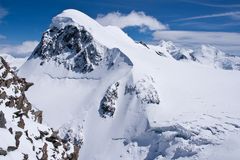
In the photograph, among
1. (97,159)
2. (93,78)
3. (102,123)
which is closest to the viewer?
(97,159)

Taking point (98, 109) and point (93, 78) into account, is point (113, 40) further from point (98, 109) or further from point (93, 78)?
point (98, 109)

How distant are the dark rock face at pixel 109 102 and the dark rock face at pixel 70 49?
20.2 meters

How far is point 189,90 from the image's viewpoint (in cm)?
14238

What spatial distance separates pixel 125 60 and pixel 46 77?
33.1m

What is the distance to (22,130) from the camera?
3906 cm

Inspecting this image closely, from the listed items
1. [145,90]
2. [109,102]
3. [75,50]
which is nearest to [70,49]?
[75,50]

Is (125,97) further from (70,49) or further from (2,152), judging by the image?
(2,152)

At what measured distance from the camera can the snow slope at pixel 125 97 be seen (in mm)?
115812

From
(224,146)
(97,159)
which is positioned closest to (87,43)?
(97,159)

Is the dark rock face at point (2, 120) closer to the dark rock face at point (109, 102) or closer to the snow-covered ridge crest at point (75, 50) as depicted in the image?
the dark rock face at point (109, 102)

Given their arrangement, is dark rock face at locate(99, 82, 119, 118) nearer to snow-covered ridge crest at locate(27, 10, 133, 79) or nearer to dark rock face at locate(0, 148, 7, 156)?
snow-covered ridge crest at locate(27, 10, 133, 79)

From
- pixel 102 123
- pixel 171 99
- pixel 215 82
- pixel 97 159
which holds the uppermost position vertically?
pixel 215 82

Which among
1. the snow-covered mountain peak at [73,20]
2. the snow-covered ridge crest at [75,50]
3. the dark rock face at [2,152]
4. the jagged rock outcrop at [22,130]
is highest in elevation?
the snow-covered mountain peak at [73,20]

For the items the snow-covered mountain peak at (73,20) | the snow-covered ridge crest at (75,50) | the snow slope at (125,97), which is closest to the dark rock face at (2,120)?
the snow slope at (125,97)
